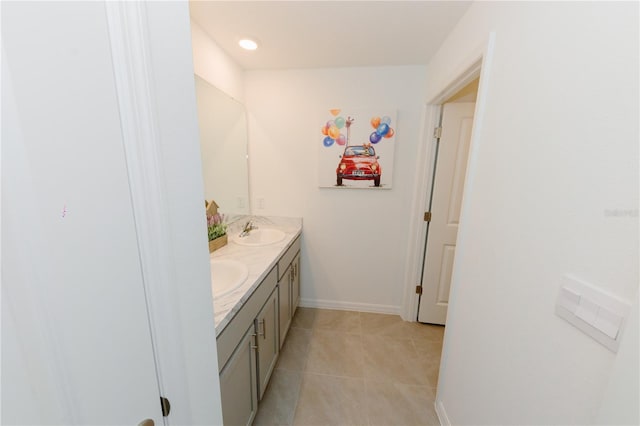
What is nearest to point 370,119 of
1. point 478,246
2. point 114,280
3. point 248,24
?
point 248,24

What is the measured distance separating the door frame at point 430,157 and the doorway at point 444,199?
0.04 meters

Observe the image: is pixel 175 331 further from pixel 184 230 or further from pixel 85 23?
pixel 85 23

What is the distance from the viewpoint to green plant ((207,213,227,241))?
1.69 metres

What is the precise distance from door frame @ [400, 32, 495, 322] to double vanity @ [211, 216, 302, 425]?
1067 millimetres

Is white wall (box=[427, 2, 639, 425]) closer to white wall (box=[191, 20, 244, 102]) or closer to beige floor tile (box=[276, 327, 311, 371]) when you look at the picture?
beige floor tile (box=[276, 327, 311, 371])

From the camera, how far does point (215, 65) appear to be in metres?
1.73

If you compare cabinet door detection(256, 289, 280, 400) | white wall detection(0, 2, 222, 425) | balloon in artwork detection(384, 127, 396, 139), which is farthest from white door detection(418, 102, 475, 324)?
white wall detection(0, 2, 222, 425)

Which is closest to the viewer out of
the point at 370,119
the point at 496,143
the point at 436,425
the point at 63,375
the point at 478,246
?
the point at 63,375

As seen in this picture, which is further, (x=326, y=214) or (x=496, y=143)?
(x=326, y=214)

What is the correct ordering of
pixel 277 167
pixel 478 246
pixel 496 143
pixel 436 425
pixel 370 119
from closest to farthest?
pixel 496 143 < pixel 478 246 < pixel 436 425 < pixel 370 119 < pixel 277 167

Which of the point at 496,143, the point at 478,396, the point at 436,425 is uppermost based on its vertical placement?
the point at 496,143

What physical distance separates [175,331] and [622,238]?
1.04 meters

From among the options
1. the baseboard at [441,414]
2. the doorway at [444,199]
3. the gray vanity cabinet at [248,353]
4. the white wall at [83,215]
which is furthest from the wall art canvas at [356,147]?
the white wall at [83,215]

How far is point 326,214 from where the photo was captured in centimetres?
237
